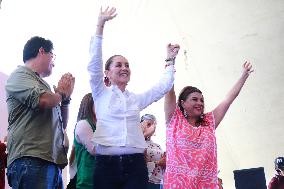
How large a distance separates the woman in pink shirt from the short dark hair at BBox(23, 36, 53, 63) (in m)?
0.74

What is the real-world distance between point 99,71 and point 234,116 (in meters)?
4.24

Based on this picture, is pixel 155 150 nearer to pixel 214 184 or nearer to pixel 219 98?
pixel 214 184

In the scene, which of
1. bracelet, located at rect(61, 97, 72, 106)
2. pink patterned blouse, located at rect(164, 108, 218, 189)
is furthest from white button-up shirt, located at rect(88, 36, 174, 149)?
pink patterned blouse, located at rect(164, 108, 218, 189)

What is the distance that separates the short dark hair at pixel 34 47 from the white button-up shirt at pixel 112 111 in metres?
0.22

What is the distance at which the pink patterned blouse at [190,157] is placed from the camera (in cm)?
189

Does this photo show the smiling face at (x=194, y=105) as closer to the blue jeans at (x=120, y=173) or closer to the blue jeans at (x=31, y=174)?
the blue jeans at (x=120, y=173)

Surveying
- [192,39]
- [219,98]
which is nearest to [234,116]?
[219,98]

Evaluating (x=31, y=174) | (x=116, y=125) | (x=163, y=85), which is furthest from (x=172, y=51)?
(x=31, y=174)

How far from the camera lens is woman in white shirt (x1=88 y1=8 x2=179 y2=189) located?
1632 millimetres

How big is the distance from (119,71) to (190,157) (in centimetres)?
59

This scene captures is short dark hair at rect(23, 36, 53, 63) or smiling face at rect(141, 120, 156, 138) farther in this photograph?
smiling face at rect(141, 120, 156, 138)

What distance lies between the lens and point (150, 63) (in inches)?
199

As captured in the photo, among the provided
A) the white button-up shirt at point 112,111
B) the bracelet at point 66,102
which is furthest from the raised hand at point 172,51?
the bracelet at point 66,102

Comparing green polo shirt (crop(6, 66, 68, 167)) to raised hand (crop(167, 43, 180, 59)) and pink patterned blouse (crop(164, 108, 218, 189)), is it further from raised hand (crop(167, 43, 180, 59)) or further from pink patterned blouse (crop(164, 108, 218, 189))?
raised hand (crop(167, 43, 180, 59))
